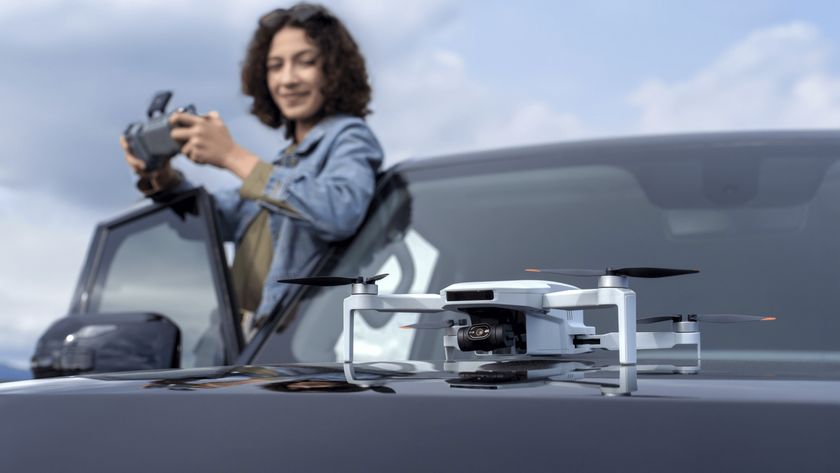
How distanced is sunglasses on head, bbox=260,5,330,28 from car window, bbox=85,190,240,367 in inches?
37.3

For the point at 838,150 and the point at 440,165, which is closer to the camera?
the point at 838,150

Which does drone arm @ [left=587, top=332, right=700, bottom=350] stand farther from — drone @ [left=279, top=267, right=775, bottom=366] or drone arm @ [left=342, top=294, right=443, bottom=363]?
drone arm @ [left=342, top=294, right=443, bottom=363]

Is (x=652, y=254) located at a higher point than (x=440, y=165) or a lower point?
lower

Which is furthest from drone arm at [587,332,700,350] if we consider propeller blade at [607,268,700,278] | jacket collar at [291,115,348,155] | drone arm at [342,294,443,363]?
jacket collar at [291,115,348,155]

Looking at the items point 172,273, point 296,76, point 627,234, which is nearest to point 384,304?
point 627,234

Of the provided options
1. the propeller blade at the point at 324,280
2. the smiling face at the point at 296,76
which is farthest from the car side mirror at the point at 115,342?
the smiling face at the point at 296,76

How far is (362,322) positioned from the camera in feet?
8.37

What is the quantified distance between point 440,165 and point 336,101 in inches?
36.6

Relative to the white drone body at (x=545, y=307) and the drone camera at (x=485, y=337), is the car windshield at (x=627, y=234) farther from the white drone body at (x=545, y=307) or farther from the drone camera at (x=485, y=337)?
the drone camera at (x=485, y=337)

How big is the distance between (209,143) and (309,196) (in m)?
0.57

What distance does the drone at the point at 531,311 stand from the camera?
3.92 feet

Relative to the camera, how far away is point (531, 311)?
1337mm

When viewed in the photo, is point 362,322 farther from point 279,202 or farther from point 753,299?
point 753,299

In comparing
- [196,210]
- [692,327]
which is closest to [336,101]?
[196,210]
